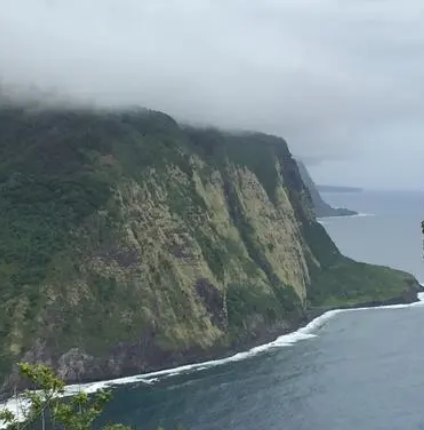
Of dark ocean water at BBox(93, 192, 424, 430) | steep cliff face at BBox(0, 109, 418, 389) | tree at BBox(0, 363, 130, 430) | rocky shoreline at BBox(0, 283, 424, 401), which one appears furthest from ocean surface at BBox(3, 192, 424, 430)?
tree at BBox(0, 363, 130, 430)

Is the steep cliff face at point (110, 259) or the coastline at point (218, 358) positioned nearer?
→ the coastline at point (218, 358)

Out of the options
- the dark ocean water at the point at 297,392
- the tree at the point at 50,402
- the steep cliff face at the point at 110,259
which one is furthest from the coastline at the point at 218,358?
the tree at the point at 50,402

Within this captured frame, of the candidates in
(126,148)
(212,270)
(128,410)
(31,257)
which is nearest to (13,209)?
(31,257)

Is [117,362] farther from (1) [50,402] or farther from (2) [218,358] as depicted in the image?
(1) [50,402]

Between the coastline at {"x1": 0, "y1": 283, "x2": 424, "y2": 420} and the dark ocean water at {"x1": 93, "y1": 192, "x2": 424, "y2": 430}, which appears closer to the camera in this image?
the dark ocean water at {"x1": 93, "y1": 192, "x2": 424, "y2": 430}

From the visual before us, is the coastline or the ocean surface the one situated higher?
the coastline

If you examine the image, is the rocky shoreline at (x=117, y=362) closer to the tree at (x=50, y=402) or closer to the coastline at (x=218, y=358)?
the coastline at (x=218, y=358)

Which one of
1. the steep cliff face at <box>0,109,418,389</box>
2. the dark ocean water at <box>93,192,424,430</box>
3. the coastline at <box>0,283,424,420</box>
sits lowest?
the dark ocean water at <box>93,192,424,430</box>

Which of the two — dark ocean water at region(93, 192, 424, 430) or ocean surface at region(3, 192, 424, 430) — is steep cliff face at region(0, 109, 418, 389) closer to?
ocean surface at region(3, 192, 424, 430)

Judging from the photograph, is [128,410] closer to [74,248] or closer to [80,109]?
[74,248]
